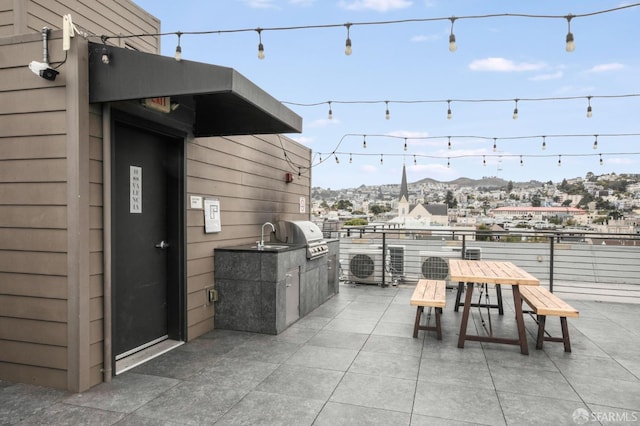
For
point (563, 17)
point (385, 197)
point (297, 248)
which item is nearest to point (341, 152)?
point (297, 248)

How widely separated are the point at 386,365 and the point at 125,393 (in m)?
1.88

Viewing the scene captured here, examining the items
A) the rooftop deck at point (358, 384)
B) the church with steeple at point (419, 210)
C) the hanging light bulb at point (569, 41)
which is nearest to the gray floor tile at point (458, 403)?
the rooftop deck at point (358, 384)

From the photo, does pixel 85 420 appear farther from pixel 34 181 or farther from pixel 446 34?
pixel 446 34

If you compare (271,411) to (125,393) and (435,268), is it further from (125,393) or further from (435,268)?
(435,268)

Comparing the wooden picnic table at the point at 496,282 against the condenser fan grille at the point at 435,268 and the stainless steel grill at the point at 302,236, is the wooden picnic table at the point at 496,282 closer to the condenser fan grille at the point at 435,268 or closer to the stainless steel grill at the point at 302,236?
the stainless steel grill at the point at 302,236

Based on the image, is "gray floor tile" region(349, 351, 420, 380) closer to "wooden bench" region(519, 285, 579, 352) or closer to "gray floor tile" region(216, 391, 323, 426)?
"gray floor tile" region(216, 391, 323, 426)

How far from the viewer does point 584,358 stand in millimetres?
3293

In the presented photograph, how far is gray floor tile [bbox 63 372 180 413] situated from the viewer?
2.36 m

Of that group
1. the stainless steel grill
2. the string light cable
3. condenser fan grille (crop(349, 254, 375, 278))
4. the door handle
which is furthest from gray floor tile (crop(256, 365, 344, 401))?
condenser fan grille (crop(349, 254, 375, 278))

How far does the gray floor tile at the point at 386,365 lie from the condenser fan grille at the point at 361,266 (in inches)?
134

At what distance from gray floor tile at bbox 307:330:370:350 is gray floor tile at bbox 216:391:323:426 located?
1128 mm

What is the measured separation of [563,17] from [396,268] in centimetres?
491

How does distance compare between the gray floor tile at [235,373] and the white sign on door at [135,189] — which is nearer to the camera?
the gray floor tile at [235,373]

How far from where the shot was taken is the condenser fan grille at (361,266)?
22.1 feet
